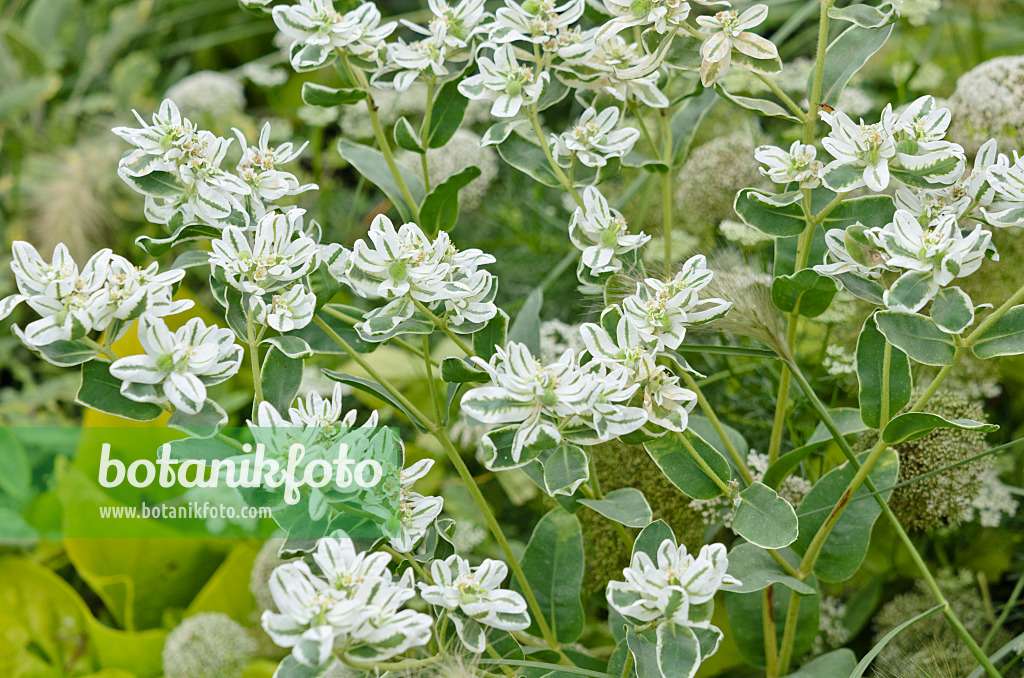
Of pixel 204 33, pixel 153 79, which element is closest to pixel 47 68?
pixel 153 79

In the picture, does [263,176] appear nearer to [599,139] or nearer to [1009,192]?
[599,139]

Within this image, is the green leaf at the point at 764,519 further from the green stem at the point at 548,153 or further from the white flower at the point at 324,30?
the white flower at the point at 324,30

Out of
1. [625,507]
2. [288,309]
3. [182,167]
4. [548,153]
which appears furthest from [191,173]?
[625,507]

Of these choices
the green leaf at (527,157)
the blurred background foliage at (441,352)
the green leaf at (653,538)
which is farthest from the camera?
the blurred background foliage at (441,352)

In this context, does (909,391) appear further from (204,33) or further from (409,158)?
(204,33)

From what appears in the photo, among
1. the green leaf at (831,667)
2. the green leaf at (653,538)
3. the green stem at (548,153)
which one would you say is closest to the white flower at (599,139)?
the green stem at (548,153)

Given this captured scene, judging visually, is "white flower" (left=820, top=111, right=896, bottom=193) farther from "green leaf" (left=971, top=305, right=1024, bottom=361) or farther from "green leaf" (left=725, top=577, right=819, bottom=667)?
"green leaf" (left=725, top=577, right=819, bottom=667)
